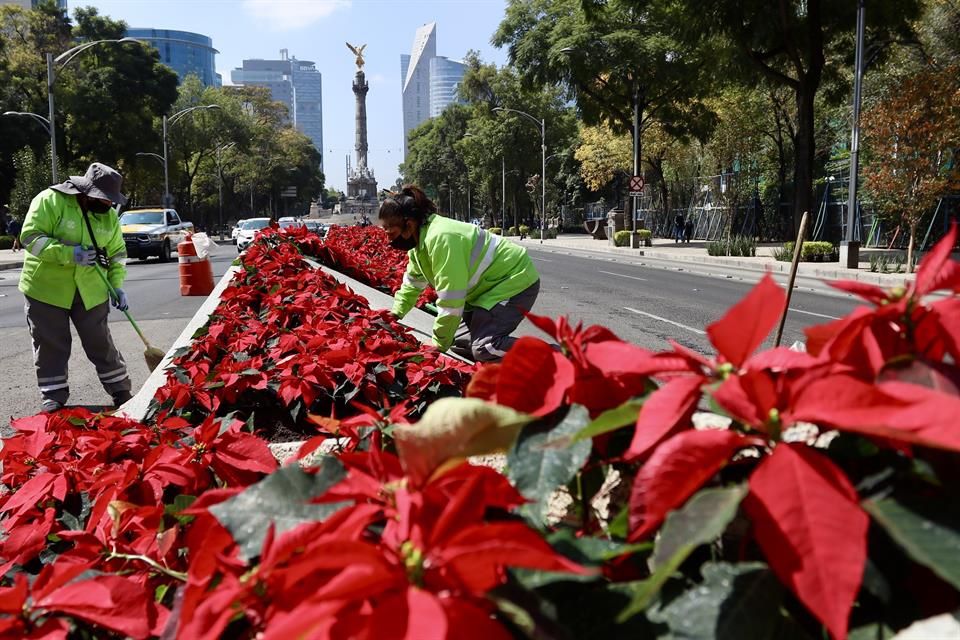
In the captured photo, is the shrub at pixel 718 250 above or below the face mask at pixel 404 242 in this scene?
below

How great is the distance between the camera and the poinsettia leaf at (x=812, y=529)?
0.65 meters

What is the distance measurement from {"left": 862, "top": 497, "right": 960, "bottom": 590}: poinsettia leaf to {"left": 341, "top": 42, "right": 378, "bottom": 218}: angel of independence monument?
94139 millimetres

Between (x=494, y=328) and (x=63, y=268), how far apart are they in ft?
11.0

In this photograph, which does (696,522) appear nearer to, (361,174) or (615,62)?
(615,62)

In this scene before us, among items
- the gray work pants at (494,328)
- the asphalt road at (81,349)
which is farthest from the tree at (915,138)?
the gray work pants at (494,328)

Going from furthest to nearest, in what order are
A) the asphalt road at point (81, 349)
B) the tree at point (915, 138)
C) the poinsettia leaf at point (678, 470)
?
the tree at point (915, 138), the asphalt road at point (81, 349), the poinsettia leaf at point (678, 470)

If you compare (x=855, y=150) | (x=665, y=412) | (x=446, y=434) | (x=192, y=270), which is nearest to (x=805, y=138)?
(x=855, y=150)

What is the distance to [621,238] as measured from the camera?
35125mm

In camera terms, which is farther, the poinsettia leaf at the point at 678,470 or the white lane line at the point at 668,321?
the white lane line at the point at 668,321

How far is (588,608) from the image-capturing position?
0.81 m

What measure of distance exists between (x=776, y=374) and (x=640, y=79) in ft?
107

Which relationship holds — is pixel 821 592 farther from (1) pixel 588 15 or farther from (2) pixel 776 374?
(1) pixel 588 15

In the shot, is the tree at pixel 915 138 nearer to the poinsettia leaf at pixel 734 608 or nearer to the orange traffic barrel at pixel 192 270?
the orange traffic barrel at pixel 192 270

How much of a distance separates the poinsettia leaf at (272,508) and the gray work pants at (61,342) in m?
5.57
